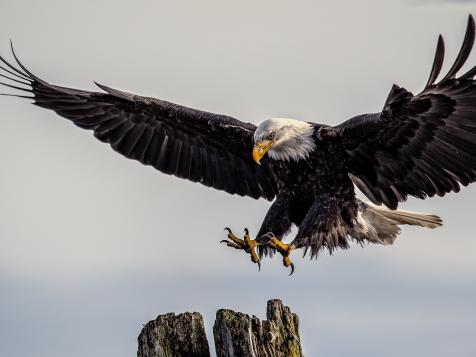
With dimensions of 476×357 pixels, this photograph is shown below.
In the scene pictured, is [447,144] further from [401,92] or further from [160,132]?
[160,132]

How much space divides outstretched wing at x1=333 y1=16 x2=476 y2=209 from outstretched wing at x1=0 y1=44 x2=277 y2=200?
1337mm

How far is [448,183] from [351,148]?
920mm

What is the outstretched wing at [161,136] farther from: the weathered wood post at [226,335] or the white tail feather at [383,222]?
the weathered wood post at [226,335]

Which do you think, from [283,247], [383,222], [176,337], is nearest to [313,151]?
[283,247]

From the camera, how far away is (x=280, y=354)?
5.91 meters

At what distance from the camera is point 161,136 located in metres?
10.2

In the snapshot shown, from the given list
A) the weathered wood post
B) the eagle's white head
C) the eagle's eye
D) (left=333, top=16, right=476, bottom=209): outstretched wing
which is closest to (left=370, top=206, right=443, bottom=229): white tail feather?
(left=333, top=16, right=476, bottom=209): outstretched wing

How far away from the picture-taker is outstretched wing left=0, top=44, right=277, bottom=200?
33.0ft

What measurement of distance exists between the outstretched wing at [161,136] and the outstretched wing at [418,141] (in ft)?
4.39

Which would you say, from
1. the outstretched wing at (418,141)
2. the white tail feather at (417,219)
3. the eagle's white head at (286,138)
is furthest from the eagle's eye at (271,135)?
the white tail feather at (417,219)

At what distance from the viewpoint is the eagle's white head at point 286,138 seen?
29.7 feet

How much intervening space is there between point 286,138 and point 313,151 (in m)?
0.28

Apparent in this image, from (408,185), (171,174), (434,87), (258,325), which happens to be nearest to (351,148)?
(408,185)

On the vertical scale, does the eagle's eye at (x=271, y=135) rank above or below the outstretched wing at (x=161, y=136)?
below
